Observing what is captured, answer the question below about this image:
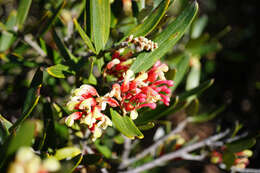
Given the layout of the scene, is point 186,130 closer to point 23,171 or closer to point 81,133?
point 81,133

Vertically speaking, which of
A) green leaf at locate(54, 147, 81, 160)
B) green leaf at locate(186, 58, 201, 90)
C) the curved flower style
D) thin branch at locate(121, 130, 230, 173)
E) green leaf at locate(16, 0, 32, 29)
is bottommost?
thin branch at locate(121, 130, 230, 173)

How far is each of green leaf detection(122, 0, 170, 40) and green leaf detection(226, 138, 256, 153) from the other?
666mm

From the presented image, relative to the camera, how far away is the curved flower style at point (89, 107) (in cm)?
68

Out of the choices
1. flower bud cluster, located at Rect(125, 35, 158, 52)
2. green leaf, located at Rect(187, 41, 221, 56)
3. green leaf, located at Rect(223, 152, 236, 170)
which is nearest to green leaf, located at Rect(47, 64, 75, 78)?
flower bud cluster, located at Rect(125, 35, 158, 52)

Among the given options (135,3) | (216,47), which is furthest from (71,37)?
(216,47)

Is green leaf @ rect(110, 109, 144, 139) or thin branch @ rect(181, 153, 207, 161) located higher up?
green leaf @ rect(110, 109, 144, 139)

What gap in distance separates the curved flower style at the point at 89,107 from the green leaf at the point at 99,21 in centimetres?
Answer: 15

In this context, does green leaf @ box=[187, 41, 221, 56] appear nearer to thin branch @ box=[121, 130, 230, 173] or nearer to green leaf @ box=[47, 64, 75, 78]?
thin branch @ box=[121, 130, 230, 173]

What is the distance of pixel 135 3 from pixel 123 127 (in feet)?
1.57

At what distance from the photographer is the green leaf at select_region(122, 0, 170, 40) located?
2.27 ft

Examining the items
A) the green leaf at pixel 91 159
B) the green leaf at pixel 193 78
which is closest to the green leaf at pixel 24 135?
the green leaf at pixel 91 159

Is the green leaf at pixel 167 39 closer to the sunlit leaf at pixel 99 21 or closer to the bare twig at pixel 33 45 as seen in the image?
the sunlit leaf at pixel 99 21

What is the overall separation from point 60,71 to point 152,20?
0.33 m

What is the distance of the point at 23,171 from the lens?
40 centimetres
